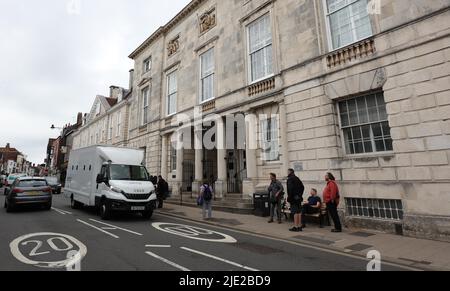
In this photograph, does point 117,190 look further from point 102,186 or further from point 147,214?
point 147,214

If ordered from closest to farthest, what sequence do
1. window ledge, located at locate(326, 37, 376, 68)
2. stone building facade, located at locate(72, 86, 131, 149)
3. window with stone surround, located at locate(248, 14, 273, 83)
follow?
window ledge, located at locate(326, 37, 376, 68)
window with stone surround, located at locate(248, 14, 273, 83)
stone building facade, located at locate(72, 86, 131, 149)

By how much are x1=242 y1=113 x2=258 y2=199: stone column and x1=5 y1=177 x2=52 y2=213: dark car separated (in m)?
9.69

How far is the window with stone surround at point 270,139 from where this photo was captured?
12.6 meters

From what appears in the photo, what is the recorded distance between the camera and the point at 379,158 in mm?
8688

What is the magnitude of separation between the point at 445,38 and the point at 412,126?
102 inches

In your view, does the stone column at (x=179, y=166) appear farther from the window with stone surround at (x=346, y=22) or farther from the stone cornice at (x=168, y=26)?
the window with stone surround at (x=346, y=22)

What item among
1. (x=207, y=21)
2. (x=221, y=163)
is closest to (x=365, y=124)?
(x=221, y=163)

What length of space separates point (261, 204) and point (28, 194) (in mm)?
10811

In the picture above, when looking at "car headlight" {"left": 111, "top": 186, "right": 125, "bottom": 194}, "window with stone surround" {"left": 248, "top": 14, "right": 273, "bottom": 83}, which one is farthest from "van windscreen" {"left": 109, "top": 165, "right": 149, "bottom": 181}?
"window with stone surround" {"left": 248, "top": 14, "right": 273, "bottom": 83}

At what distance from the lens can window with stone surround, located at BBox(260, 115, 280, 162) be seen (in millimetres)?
12586

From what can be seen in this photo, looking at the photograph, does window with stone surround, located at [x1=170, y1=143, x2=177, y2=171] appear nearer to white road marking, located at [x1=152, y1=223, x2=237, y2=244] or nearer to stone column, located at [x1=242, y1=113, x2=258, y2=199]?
stone column, located at [x1=242, y1=113, x2=258, y2=199]

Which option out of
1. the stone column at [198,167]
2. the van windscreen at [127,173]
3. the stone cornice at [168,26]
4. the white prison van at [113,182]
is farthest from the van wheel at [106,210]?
the stone cornice at [168,26]

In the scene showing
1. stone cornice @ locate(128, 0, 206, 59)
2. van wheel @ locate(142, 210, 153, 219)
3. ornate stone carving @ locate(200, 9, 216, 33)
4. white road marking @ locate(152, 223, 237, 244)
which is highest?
stone cornice @ locate(128, 0, 206, 59)

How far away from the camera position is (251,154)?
13.3 m
